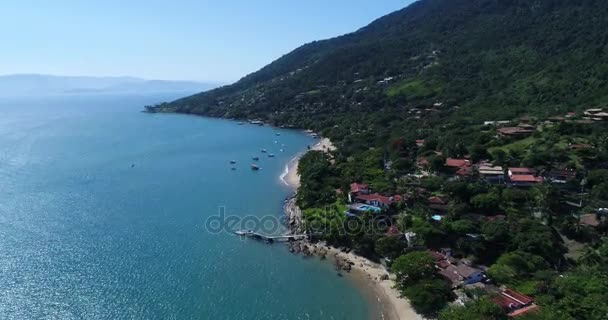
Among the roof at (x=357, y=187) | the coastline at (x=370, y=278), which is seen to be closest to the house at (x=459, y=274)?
the coastline at (x=370, y=278)

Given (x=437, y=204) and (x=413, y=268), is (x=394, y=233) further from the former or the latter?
(x=413, y=268)

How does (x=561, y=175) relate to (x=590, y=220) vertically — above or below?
above

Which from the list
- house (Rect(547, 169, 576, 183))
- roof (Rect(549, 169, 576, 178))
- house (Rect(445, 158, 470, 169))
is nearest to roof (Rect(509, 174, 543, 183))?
house (Rect(547, 169, 576, 183))

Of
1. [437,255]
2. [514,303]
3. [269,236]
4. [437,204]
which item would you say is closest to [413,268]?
[437,255]

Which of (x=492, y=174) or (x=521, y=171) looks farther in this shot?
(x=492, y=174)

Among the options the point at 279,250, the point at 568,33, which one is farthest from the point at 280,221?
the point at 568,33

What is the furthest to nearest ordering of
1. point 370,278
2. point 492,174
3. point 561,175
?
1. point 492,174
2. point 561,175
3. point 370,278

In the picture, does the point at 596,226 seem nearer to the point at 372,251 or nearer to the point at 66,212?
the point at 372,251
